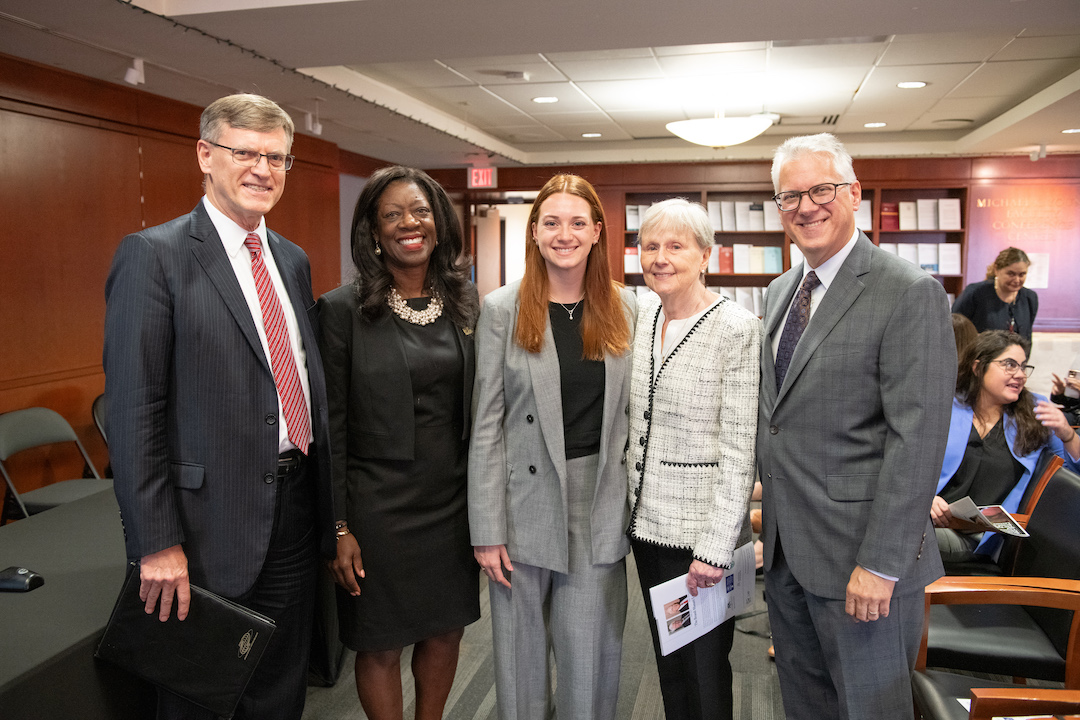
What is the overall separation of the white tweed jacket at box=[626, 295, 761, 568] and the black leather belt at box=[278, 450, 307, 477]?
909mm

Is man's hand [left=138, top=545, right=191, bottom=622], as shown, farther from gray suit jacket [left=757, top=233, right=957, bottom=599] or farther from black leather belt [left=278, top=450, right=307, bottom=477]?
gray suit jacket [left=757, top=233, right=957, bottom=599]

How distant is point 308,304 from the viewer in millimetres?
1993

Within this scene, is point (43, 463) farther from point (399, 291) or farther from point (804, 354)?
point (804, 354)

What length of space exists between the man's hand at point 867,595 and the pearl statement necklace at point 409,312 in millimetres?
1327

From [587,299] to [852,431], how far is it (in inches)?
31.5

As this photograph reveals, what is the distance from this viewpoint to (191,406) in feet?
5.36

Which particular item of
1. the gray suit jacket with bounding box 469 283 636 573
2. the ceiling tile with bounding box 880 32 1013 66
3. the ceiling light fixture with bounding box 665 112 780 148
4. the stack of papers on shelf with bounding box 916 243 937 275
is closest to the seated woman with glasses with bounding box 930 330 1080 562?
the gray suit jacket with bounding box 469 283 636 573

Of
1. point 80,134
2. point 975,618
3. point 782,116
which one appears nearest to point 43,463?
point 80,134

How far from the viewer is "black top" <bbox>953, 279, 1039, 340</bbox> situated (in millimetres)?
6465

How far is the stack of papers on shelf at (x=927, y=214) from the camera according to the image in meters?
8.72

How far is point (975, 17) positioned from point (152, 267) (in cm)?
395

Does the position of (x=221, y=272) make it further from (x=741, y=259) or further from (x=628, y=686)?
(x=741, y=259)

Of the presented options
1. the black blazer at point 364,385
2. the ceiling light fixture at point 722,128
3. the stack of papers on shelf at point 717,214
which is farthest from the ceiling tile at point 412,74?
the stack of papers on shelf at point 717,214

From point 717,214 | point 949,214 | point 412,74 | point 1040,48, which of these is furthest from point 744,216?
point 412,74
